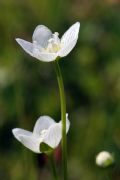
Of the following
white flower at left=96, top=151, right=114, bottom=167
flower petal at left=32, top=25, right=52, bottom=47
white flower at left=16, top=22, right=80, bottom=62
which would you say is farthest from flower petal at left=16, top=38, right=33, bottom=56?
white flower at left=96, top=151, right=114, bottom=167

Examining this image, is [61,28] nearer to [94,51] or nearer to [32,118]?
[94,51]

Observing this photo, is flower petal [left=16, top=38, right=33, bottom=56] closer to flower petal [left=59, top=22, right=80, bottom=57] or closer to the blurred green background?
flower petal [left=59, top=22, right=80, bottom=57]

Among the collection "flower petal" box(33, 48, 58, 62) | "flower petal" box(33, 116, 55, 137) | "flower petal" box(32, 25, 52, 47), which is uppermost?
"flower petal" box(32, 25, 52, 47)

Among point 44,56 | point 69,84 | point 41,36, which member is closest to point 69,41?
point 44,56

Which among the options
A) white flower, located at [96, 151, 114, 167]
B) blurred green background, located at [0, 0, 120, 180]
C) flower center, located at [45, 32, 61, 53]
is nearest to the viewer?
flower center, located at [45, 32, 61, 53]

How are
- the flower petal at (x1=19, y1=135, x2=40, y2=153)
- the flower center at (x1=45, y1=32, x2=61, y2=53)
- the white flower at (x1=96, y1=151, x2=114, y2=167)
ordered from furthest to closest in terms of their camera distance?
the white flower at (x1=96, y1=151, x2=114, y2=167)
the flower center at (x1=45, y1=32, x2=61, y2=53)
the flower petal at (x1=19, y1=135, x2=40, y2=153)

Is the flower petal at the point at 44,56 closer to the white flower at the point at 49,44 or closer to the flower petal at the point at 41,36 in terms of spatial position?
the white flower at the point at 49,44

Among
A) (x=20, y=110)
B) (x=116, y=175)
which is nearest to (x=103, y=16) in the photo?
(x=20, y=110)
